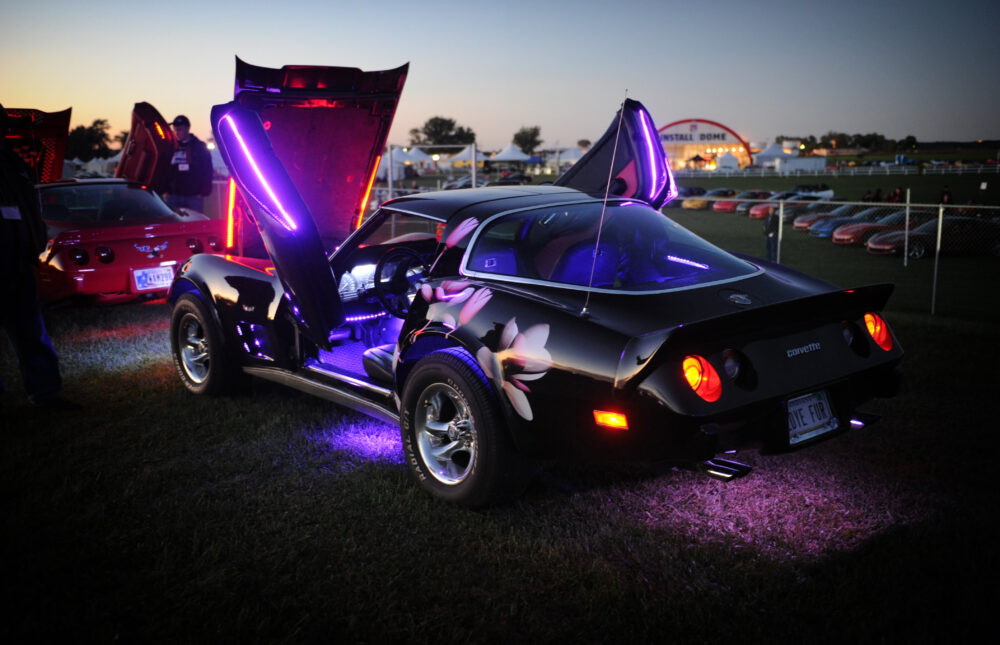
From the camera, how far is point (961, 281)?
1224cm

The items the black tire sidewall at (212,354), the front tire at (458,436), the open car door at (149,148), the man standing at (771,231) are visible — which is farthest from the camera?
the man standing at (771,231)

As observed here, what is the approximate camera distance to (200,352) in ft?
17.8

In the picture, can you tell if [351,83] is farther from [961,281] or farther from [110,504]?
[961,281]

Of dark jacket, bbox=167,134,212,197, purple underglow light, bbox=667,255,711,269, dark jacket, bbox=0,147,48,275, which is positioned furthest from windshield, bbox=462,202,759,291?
dark jacket, bbox=167,134,212,197

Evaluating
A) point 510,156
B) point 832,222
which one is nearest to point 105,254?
point 832,222

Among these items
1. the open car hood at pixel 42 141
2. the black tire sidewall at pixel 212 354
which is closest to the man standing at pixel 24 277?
the black tire sidewall at pixel 212 354

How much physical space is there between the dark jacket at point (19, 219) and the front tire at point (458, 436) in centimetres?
296

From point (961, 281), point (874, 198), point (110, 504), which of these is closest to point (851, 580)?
point (110, 504)

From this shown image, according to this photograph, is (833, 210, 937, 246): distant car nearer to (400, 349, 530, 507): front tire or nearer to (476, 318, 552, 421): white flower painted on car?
(400, 349, 530, 507): front tire

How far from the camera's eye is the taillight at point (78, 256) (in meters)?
7.19

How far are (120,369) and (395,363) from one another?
3.47 m

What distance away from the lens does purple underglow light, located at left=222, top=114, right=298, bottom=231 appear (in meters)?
3.95

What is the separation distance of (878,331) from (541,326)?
1.57 meters

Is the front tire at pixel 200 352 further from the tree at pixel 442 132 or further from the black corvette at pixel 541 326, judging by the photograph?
the tree at pixel 442 132
